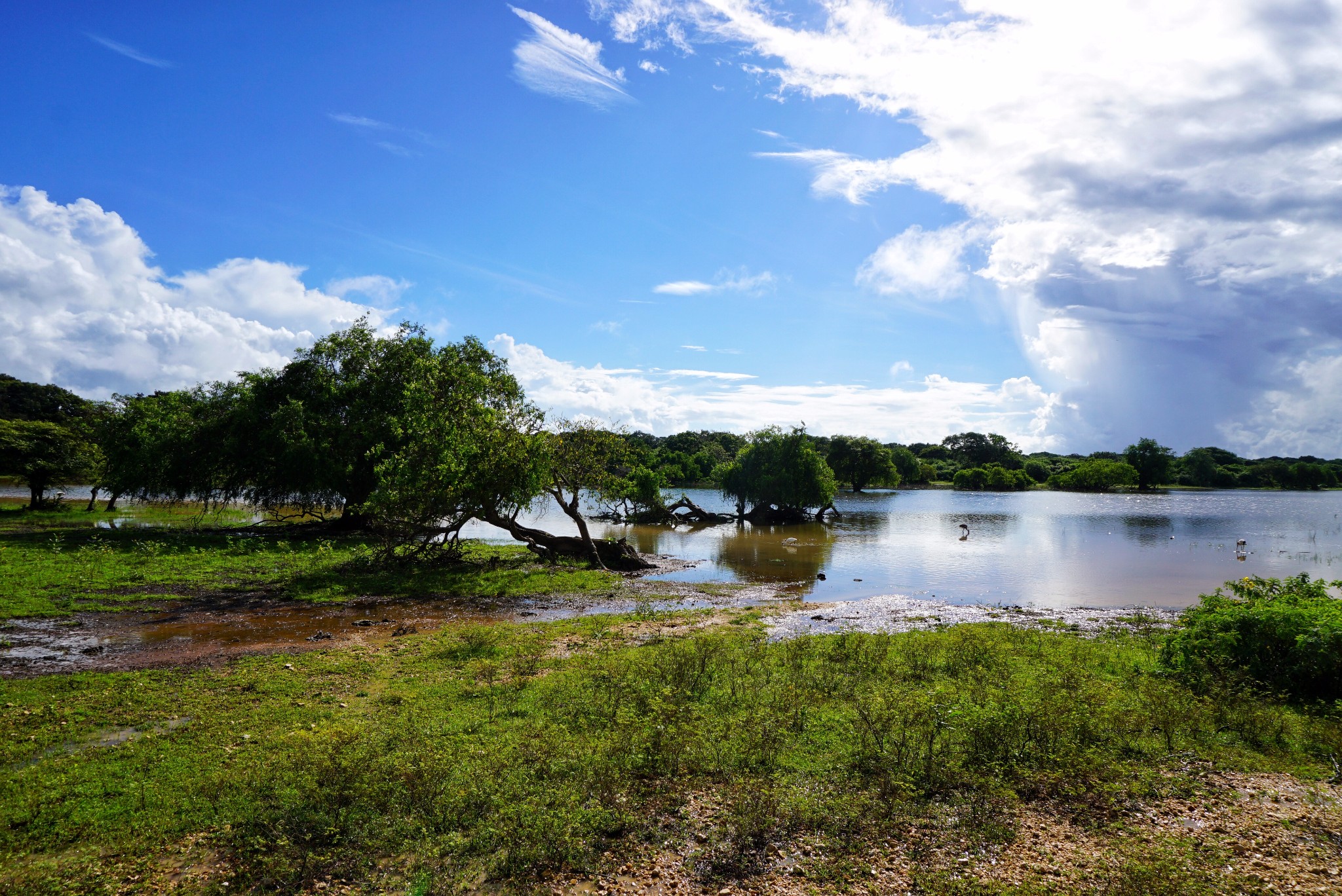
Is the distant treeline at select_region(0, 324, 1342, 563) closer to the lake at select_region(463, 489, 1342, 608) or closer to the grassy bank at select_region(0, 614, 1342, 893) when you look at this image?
the lake at select_region(463, 489, 1342, 608)

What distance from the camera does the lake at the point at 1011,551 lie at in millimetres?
28100

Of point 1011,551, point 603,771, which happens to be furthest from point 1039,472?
point 603,771

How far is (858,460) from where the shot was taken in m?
109

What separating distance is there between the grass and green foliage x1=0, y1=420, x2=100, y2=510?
5.21m

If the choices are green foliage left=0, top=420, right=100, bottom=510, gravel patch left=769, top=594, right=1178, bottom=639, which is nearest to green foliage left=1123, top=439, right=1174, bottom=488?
gravel patch left=769, top=594, right=1178, bottom=639

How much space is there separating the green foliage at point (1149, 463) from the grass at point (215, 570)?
144 m

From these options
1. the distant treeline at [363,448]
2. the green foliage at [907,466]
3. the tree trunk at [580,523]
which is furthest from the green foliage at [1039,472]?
the tree trunk at [580,523]

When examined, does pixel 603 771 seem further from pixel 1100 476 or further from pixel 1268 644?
pixel 1100 476

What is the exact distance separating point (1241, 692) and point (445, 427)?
2555 cm

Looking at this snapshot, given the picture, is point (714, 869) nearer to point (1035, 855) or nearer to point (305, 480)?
point (1035, 855)

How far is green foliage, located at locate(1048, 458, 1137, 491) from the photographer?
134 metres

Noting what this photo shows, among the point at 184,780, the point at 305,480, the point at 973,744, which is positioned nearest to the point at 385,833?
the point at 184,780

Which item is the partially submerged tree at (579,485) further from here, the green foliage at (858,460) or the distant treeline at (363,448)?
the green foliage at (858,460)

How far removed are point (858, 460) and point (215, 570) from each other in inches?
3821
